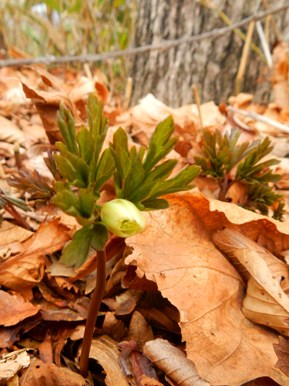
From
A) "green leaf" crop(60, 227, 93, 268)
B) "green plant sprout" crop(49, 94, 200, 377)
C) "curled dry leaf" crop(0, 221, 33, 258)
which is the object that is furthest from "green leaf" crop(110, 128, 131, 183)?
"curled dry leaf" crop(0, 221, 33, 258)

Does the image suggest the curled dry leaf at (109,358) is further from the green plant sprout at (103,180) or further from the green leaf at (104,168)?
the green leaf at (104,168)

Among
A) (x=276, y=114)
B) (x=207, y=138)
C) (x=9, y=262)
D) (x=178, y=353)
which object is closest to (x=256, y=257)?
(x=178, y=353)

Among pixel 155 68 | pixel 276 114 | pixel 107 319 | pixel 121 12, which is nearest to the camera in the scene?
pixel 107 319

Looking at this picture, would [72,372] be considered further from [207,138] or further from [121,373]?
[207,138]

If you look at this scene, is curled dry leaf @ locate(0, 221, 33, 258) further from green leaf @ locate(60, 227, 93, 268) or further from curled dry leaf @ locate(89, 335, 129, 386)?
green leaf @ locate(60, 227, 93, 268)

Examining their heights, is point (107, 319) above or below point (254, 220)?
below

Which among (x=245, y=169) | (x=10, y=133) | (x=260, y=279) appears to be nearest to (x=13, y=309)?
(x=260, y=279)
